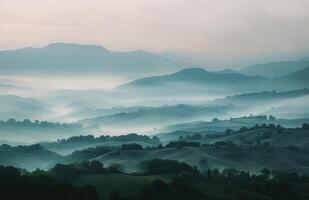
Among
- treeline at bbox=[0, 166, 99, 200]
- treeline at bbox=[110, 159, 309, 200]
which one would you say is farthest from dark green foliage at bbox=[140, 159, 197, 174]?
treeline at bbox=[0, 166, 99, 200]

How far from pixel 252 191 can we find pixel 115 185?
1176 inches

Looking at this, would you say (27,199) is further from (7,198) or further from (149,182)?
(149,182)

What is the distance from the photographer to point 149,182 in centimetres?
13125

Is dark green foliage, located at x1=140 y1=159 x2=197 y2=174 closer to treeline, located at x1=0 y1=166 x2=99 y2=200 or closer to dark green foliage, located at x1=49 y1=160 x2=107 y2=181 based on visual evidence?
dark green foliage, located at x1=49 y1=160 x2=107 y2=181

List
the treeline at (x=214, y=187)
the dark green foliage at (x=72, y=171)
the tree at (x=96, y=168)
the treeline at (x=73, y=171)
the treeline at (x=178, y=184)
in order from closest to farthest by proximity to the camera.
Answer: the treeline at (x=178, y=184)
the treeline at (x=214, y=187)
the dark green foliage at (x=72, y=171)
the treeline at (x=73, y=171)
the tree at (x=96, y=168)

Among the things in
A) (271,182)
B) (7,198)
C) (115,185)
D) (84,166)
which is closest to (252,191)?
(271,182)

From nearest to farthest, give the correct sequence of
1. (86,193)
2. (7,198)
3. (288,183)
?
(7,198)
(86,193)
(288,183)

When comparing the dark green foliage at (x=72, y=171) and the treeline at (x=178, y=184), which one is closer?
the treeline at (x=178, y=184)

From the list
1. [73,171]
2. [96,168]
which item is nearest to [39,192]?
[73,171]

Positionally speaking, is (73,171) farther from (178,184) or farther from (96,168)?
(178,184)

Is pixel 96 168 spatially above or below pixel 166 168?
above

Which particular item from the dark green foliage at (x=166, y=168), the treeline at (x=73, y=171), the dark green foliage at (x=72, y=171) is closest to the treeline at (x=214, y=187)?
the dark green foliage at (x=166, y=168)

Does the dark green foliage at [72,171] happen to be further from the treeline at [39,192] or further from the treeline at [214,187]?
the treeline at [39,192]

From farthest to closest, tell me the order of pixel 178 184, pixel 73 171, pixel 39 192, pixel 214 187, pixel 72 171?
pixel 73 171, pixel 72 171, pixel 214 187, pixel 178 184, pixel 39 192
